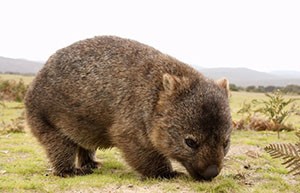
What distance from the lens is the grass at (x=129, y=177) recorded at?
17.3 feet

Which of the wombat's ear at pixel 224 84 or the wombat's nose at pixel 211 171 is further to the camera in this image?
the wombat's ear at pixel 224 84

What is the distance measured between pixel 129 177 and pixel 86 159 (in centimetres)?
122

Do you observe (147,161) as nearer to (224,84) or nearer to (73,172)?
(73,172)

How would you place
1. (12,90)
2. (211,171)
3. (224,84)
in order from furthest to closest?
(12,90) → (224,84) → (211,171)

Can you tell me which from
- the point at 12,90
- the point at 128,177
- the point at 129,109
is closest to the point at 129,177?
the point at 128,177

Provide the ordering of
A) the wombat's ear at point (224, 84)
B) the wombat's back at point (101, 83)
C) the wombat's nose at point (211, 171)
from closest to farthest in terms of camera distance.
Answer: the wombat's nose at point (211, 171)
the wombat's back at point (101, 83)
the wombat's ear at point (224, 84)

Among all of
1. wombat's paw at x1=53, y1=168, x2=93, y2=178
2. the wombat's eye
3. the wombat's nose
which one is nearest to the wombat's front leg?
the wombat's eye

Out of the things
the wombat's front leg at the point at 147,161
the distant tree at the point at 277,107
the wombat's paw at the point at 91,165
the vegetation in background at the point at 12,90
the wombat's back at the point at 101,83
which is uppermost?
the wombat's back at the point at 101,83

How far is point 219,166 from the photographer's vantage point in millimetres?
5277

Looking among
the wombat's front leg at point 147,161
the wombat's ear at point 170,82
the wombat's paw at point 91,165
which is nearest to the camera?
the wombat's ear at point 170,82

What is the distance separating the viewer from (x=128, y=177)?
6.01m

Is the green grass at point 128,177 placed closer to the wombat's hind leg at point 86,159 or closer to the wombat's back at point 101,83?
the wombat's hind leg at point 86,159

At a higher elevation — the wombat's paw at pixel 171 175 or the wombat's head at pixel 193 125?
the wombat's head at pixel 193 125

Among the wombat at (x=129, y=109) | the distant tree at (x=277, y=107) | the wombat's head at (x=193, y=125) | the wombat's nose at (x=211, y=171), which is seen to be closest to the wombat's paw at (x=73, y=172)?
the wombat at (x=129, y=109)
